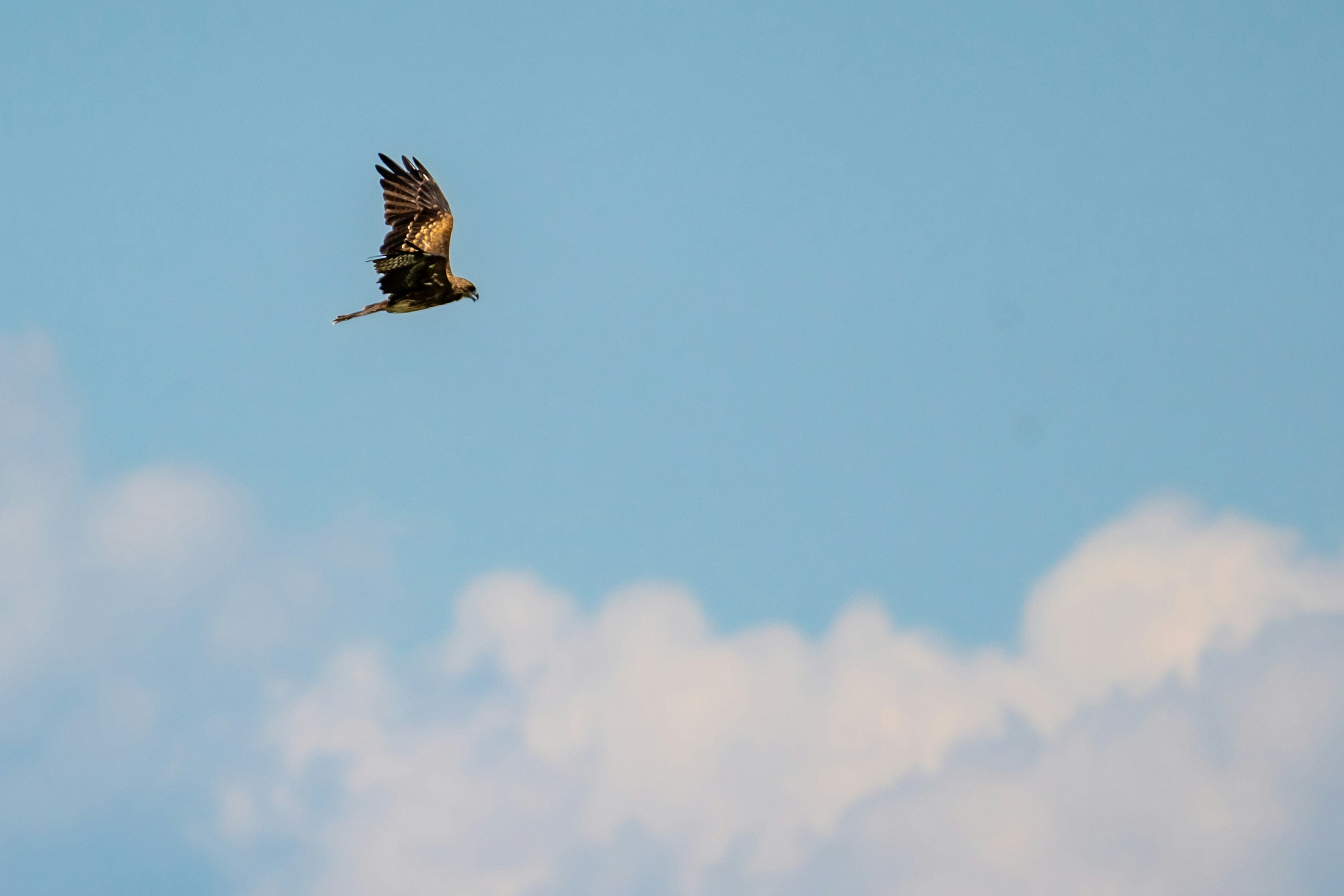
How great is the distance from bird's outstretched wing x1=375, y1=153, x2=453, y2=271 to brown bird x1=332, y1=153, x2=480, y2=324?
0.03 feet

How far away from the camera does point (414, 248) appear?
2817cm

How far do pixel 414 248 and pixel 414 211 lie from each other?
2209 mm

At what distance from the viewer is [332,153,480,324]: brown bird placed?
93.1ft

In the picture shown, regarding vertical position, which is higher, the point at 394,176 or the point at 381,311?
the point at 394,176

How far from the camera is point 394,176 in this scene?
30688 mm

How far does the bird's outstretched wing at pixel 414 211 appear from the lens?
29.4 m

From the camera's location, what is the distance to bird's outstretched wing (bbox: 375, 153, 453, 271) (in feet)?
96.4

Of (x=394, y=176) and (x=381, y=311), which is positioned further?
(x=394, y=176)

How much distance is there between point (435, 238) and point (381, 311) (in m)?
2.05

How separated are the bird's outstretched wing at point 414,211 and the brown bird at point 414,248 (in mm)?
10

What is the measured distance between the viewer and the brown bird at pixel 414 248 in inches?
1117

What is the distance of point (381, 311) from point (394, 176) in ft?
12.0

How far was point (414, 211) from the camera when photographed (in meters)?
30.1

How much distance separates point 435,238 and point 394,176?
2115 millimetres
